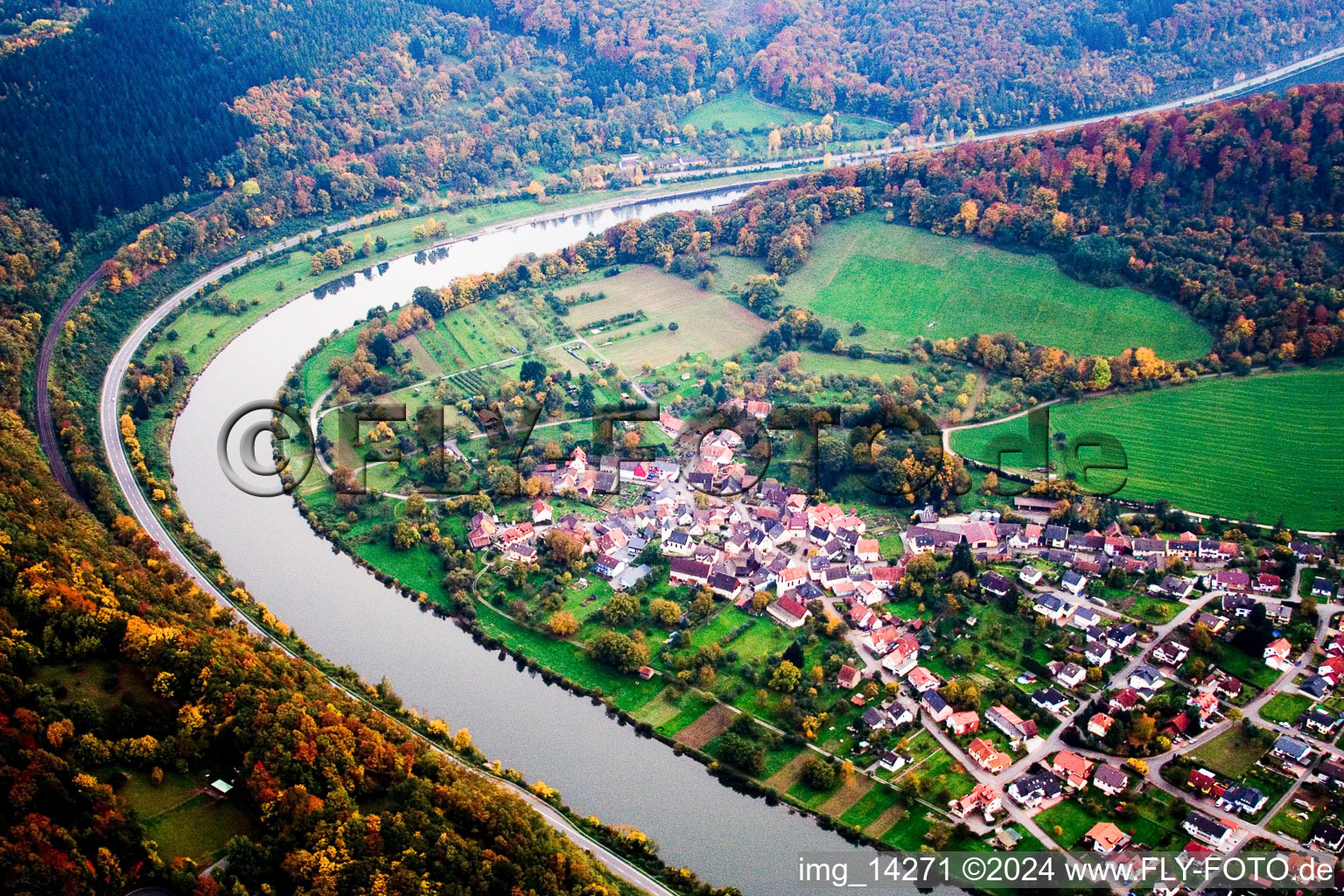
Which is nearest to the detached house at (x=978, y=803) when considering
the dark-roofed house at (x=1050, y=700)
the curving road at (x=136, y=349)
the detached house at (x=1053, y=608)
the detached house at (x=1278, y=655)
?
the dark-roofed house at (x=1050, y=700)

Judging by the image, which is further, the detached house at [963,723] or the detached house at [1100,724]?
the detached house at [963,723]

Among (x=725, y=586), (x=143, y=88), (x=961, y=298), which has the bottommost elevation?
(x=725, y=586)

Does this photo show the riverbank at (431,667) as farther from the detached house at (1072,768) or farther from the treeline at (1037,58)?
the treeline at (1037,58)

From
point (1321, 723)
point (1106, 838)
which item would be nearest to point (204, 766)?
point (1106, 838)

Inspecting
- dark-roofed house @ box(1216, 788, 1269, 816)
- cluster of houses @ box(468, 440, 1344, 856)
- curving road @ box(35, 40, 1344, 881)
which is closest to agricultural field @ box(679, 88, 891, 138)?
curving road @ box(35, 40, 1344, 881)

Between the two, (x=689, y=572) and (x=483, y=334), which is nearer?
(x=689, y=572)

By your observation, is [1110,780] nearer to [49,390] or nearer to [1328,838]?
[1328,838]
